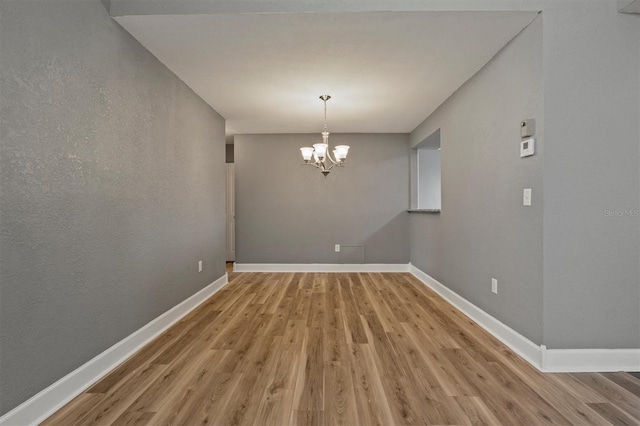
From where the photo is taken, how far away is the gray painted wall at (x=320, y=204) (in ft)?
18.8

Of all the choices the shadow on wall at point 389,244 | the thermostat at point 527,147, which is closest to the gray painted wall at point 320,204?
the shadow on wall at point 389,244

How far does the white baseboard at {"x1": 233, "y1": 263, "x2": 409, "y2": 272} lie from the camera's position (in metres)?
5.70

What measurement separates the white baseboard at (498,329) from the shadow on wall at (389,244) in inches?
60.5

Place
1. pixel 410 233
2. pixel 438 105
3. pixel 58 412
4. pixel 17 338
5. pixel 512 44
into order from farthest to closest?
1. pixel 410 233
2. pixel 438 105
3. pixel 512 44
4. pixel 58 412
5. pixel 17 338

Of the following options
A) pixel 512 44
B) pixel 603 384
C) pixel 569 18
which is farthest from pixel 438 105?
pixel 603 384

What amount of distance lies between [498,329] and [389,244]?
306 centimetres

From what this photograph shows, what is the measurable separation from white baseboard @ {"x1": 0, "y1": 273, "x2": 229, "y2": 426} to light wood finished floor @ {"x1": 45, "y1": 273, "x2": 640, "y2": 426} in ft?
0.20

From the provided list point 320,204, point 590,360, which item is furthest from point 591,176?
point 320,204

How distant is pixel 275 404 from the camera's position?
69.8 inches

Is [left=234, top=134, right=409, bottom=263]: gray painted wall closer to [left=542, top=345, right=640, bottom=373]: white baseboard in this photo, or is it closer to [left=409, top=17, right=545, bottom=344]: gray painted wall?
[left=409, top=17, right=545, bottom=344]: gray painted wall

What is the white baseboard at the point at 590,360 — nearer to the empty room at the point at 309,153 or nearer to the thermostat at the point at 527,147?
the empty room at the point at 309,153

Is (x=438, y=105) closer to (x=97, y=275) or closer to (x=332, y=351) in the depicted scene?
(x=332, y=351)

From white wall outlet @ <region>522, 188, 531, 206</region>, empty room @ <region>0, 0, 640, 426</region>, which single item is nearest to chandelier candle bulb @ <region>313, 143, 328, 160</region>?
empty room @ <region>0, 0, 640, 426</region>

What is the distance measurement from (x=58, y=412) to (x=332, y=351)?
1592 mm
